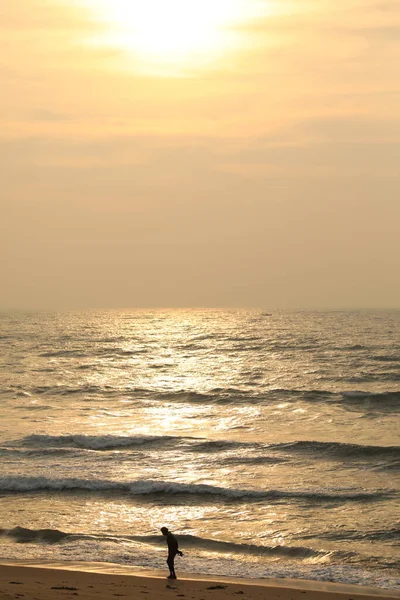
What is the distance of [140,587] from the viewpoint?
16.4 meters

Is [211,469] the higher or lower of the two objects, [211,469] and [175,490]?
the higher

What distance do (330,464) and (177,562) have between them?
12.6 metres

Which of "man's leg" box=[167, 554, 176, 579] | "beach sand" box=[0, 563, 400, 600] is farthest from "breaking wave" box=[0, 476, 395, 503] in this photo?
"man's leg" box=[167, 554, 176, 579]

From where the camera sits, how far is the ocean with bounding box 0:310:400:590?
20.0 meters

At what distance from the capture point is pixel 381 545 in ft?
65.6

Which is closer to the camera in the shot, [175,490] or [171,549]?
[171,549]

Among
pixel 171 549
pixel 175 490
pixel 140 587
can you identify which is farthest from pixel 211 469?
Answer: pixel 140 587

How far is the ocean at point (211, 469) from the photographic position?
1995 centimetres

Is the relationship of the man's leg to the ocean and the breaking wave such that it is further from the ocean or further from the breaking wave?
the breaking wave

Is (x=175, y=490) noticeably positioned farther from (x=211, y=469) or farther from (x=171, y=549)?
(x=171, y=549)

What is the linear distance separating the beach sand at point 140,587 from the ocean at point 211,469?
0.71 metres

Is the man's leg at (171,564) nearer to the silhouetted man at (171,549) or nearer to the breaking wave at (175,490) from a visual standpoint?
the silhouetted man at (171,549)

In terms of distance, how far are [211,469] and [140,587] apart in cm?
1331

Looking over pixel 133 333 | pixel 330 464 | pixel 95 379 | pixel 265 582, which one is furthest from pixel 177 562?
pixel 133 333
